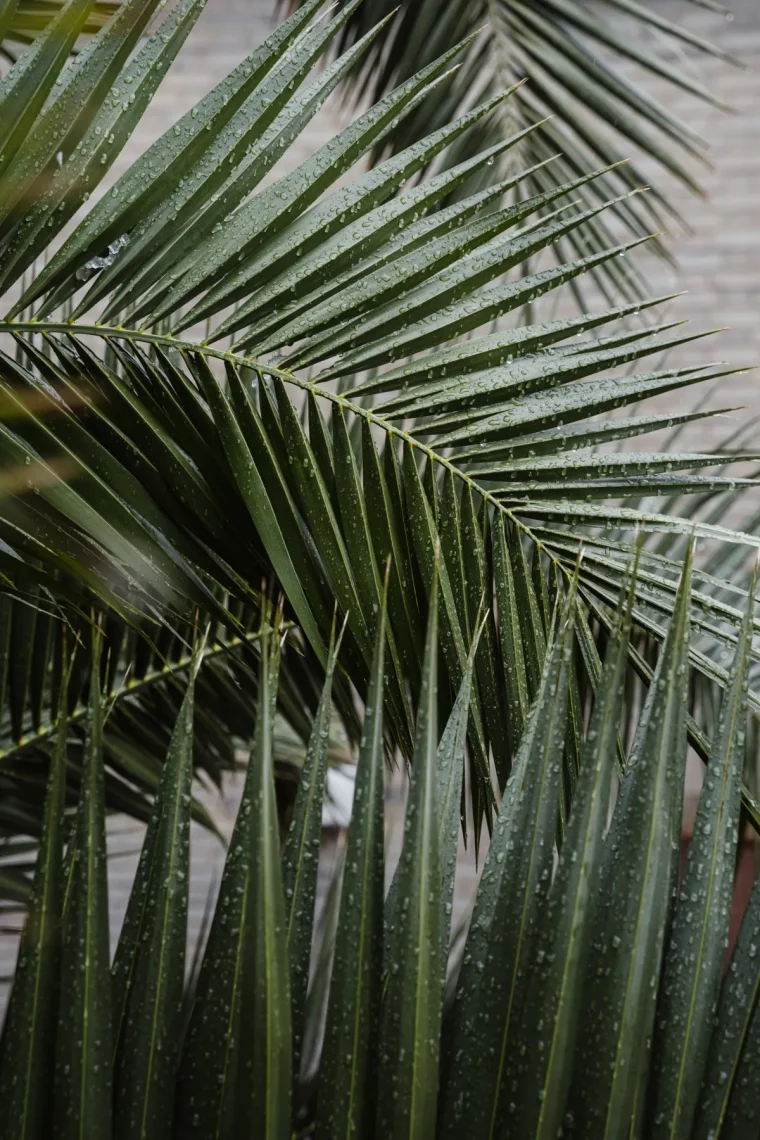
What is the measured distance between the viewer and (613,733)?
448 millimetres

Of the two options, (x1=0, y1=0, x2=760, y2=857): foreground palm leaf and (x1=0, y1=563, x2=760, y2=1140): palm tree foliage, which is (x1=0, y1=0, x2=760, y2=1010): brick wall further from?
(x1=0, y1=563, x2=760, y2=1140): palm tree foliage

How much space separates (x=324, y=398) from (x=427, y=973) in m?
0.40

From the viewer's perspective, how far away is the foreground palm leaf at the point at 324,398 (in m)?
0.61

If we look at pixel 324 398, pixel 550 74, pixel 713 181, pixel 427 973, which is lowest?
pixel 427 973

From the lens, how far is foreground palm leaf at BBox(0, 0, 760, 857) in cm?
61

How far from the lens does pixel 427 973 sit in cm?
42

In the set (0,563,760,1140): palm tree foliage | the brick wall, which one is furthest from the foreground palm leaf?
the brick wall

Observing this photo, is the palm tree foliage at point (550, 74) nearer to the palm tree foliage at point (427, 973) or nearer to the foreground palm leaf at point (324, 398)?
the foreground palm leaf at point (324, 398)

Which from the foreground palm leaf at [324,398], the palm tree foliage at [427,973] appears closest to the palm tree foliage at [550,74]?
the foreground palm leaf at [324,398]

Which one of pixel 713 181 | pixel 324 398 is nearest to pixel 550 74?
pixel 324 398

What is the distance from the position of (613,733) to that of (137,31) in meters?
0.50

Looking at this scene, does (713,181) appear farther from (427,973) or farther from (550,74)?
(427,973)

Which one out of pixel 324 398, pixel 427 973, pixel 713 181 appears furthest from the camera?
pixel 713 181

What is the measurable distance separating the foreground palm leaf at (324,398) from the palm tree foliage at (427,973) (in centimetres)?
16
